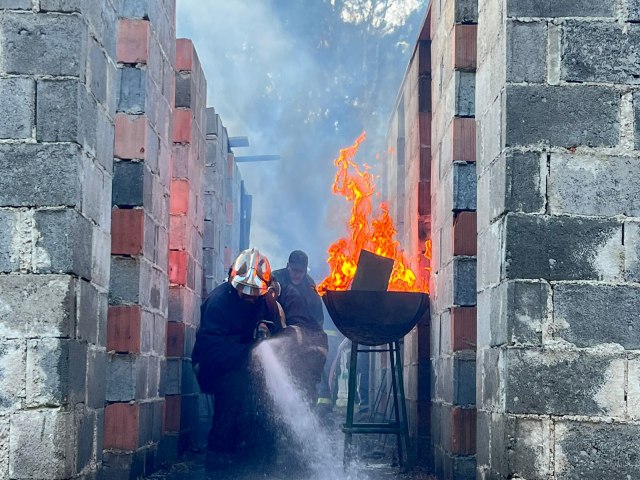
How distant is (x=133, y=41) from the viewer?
7727 mm

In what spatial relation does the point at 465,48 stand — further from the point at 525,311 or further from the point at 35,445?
the point at 35,445

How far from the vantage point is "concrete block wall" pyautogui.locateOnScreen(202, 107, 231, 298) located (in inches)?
465

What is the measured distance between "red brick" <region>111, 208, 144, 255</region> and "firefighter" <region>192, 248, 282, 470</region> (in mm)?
1783

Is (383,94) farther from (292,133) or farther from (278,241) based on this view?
(278,241)

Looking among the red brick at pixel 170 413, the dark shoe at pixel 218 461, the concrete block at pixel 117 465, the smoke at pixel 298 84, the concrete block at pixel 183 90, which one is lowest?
the dark shoe at pixel 218 461

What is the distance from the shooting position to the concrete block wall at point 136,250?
24.3 ft

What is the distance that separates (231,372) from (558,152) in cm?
526

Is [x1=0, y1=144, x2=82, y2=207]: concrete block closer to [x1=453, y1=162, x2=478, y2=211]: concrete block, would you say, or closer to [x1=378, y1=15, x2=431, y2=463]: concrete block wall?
[x1=453, y1=162, x2=478, y2=211]: concrete block

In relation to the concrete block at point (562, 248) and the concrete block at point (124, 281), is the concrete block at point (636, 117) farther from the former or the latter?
the concrete block at point (124, 281)

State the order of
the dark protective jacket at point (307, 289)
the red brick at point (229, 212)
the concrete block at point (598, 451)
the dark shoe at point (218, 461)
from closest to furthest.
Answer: the concrete block at point (598, 451) → the dark shoe at point (218, 461) → the dark protective jacket at point (307, 289) → the red brick at point (229, 212)

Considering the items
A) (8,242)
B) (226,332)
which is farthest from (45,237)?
(226,332)

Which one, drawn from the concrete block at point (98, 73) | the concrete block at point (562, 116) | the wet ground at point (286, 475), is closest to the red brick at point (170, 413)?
the wet ground at point (286, 475)

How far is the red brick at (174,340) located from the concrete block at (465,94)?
12.3 feet

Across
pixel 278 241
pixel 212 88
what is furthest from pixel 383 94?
pixel 212 88
